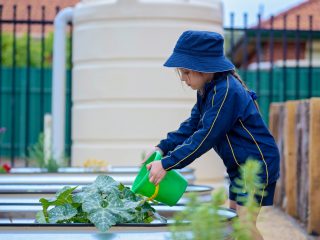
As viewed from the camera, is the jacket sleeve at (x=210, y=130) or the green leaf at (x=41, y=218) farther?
the jacket sleeve at (x=210, y=130)

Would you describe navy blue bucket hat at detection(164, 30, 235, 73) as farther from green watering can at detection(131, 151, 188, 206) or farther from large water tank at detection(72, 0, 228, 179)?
large water tank at detection(72, 0, 228, 179)

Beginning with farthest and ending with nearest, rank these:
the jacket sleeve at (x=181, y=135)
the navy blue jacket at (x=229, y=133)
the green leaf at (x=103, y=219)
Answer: the jacket sleeve at (x=181, y=135) < the navy blue jacket at (x=229, y=133) < the green leaf at (x=103, y=219)

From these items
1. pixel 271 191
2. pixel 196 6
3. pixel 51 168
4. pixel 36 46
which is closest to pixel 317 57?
pixel 36 46

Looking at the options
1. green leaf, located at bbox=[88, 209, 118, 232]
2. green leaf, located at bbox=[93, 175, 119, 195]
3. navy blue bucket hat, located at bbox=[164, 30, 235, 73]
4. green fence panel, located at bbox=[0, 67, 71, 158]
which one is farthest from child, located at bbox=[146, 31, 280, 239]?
green fence panel, located at bbox=[0, 67, 71, 158]

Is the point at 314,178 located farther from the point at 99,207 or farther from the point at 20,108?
the point at 20,108

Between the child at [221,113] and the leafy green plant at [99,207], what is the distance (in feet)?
1.74

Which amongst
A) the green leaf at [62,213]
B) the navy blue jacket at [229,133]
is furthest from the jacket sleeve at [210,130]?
the green leaf at [62,213]

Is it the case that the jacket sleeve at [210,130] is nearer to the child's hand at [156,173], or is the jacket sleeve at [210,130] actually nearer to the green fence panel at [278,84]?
the child's hand at [156,173]

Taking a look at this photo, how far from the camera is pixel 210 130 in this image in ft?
11.4

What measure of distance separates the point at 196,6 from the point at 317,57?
17.8 meters

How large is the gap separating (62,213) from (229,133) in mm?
1126

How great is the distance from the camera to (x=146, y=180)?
Result: 11.0ft

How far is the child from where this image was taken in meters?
3.52

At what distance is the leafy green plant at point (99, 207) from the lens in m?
2.70
